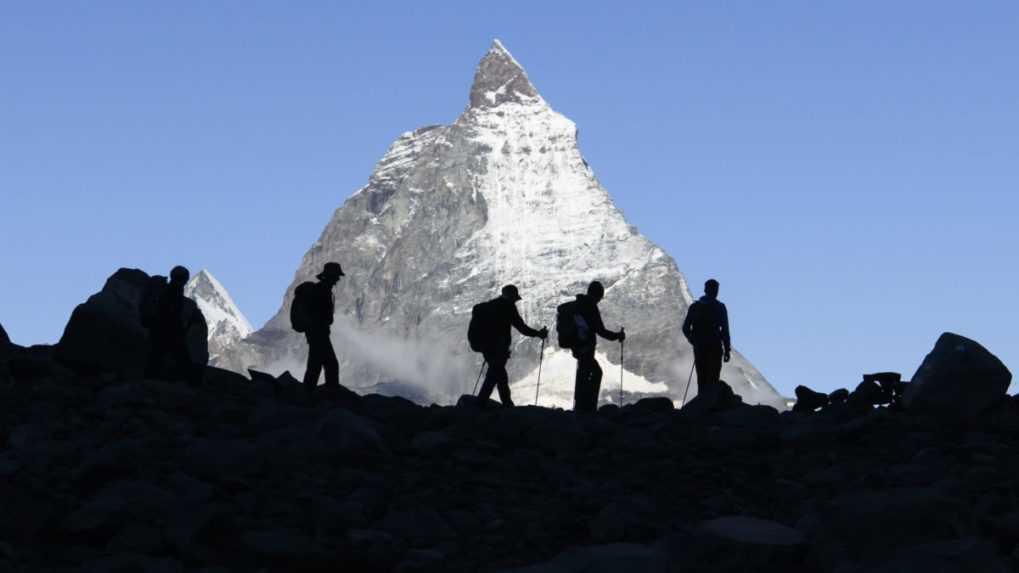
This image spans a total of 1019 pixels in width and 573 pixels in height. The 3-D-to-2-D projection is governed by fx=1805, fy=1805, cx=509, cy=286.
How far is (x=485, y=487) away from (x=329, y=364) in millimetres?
9104

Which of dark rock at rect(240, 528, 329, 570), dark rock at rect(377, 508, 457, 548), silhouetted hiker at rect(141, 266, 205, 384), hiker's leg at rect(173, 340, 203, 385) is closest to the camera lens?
dark rock at rect(240, 528, 329, 570)

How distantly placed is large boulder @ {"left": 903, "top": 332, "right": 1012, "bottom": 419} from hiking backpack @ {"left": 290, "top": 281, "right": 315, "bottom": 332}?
26.5 ft

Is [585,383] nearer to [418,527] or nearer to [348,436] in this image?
[348,436]

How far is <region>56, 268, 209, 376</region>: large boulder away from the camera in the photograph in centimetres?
2311

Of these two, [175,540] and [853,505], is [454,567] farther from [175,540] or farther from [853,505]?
[853,505]

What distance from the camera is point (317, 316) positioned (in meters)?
23.8

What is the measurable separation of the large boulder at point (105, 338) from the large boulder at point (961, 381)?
9410mm

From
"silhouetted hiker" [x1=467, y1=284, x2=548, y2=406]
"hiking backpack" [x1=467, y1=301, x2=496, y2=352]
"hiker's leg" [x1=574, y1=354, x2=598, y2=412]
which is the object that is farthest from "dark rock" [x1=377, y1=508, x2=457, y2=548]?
"hiker's leg" [x1=574, y1=354, x2=598, y2=412]

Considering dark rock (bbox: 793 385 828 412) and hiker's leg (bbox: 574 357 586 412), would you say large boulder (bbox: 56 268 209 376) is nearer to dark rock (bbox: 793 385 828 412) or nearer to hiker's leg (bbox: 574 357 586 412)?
hiker's leg (bbox: 574 357 586 412)

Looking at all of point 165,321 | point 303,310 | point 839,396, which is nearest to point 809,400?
point 839,396

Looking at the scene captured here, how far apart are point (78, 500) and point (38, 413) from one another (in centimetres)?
472

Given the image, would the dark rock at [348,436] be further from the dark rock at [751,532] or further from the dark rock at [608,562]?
the dark rock at [751,532]

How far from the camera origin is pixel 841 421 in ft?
64.9

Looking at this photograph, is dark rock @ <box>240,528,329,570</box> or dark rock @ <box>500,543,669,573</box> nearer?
dark rock @ <box>500,543,669,573</box>
